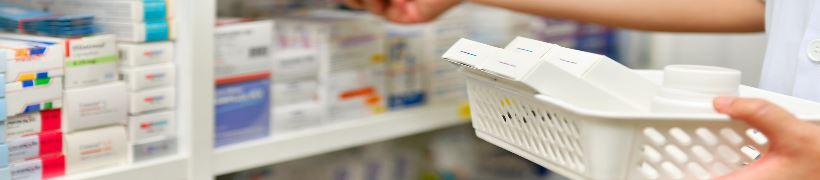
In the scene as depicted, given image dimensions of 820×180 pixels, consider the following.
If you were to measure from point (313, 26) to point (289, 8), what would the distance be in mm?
205

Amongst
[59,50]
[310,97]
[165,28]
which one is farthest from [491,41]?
[59,50]

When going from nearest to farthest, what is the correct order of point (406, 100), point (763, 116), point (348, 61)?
1. point (763, 116)
2. point (348, 61)
3. point (406, 100)

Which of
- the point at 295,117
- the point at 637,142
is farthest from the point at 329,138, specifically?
the point at 637,142

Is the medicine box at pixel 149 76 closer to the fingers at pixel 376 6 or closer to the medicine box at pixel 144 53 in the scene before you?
the medicine box at pixel 144 53

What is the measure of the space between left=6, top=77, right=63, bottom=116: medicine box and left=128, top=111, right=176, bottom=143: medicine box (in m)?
0.11

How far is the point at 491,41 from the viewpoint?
162cm

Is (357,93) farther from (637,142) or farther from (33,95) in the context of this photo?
(637,142)

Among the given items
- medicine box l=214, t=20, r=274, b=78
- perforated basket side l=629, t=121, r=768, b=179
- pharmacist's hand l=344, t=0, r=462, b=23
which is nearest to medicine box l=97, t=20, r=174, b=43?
medicine box l=214, t=20, r=274, b=78

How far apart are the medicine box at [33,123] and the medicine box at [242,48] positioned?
0.80 ft

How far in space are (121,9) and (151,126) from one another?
0.15 m

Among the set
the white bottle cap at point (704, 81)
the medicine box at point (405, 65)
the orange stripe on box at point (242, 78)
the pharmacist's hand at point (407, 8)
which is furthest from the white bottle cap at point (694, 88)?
the medicine box at point (405, 65)

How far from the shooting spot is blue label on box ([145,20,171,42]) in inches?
41.4

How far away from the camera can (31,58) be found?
94 centimetres

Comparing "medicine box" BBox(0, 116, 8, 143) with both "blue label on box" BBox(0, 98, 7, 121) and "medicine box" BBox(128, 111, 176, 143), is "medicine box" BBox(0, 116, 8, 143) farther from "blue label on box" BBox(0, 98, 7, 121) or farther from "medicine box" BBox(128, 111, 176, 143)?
"medicine box" BBox(128, 111, 176, 143)
